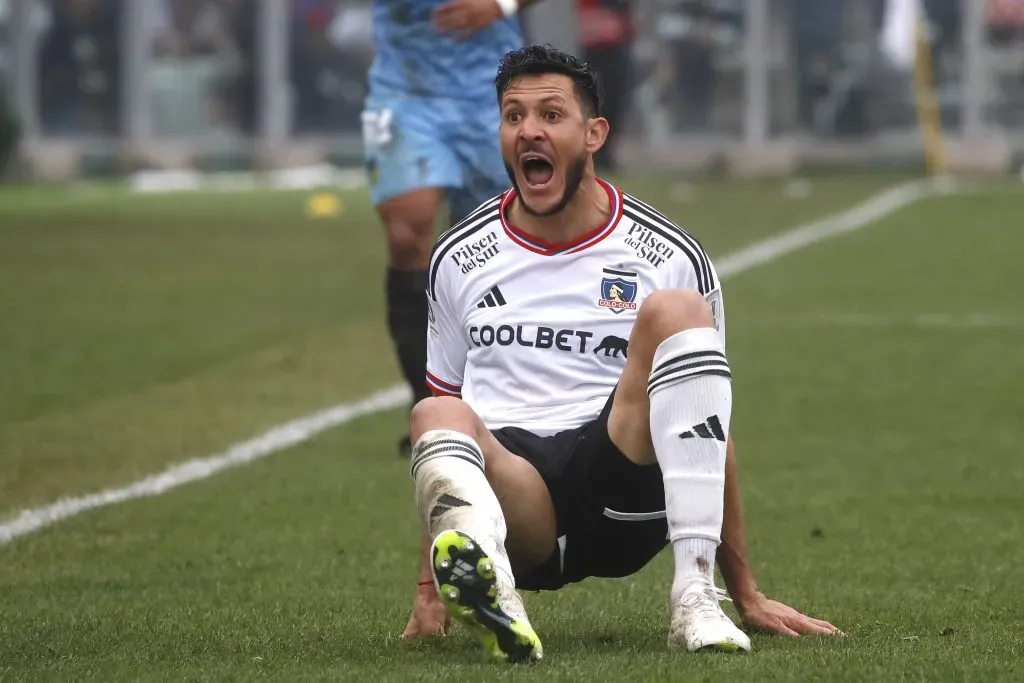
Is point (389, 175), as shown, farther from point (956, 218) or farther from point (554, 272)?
point (956, 218)

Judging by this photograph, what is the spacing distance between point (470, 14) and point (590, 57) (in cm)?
1929

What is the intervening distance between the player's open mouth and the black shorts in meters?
0.49

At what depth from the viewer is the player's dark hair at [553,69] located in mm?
4789

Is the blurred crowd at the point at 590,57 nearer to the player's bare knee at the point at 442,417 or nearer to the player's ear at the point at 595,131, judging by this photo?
the player's ear at the point at 595,131

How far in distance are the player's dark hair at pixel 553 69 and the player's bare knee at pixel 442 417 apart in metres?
0.73

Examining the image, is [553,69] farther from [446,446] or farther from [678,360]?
[446,446]

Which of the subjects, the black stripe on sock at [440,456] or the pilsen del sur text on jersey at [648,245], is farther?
the pilsen del sur text on jersey at [648,245]

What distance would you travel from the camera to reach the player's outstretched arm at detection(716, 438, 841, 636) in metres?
4.76

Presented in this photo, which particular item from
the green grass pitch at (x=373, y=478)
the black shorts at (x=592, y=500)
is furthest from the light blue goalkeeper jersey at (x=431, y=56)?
the black shorts at (x=592, y=500)

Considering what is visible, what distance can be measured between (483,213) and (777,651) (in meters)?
1.20

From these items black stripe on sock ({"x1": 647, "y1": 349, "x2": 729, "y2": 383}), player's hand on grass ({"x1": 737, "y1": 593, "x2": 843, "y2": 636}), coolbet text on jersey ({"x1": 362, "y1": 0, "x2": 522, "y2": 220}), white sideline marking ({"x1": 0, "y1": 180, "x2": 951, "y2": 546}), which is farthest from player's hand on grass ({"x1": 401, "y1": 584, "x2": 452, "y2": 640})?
coolbet text on jersey ({"x1": 362, "y1": 0, "x2": 522, "y2": 220})

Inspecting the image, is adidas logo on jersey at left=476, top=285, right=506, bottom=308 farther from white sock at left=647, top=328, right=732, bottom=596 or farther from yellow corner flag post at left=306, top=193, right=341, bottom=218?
yellow corner flag post at left=306, top=193, right=341, bottom=218

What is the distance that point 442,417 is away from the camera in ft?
14.8

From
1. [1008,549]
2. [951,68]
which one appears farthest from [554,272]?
[951,68]
